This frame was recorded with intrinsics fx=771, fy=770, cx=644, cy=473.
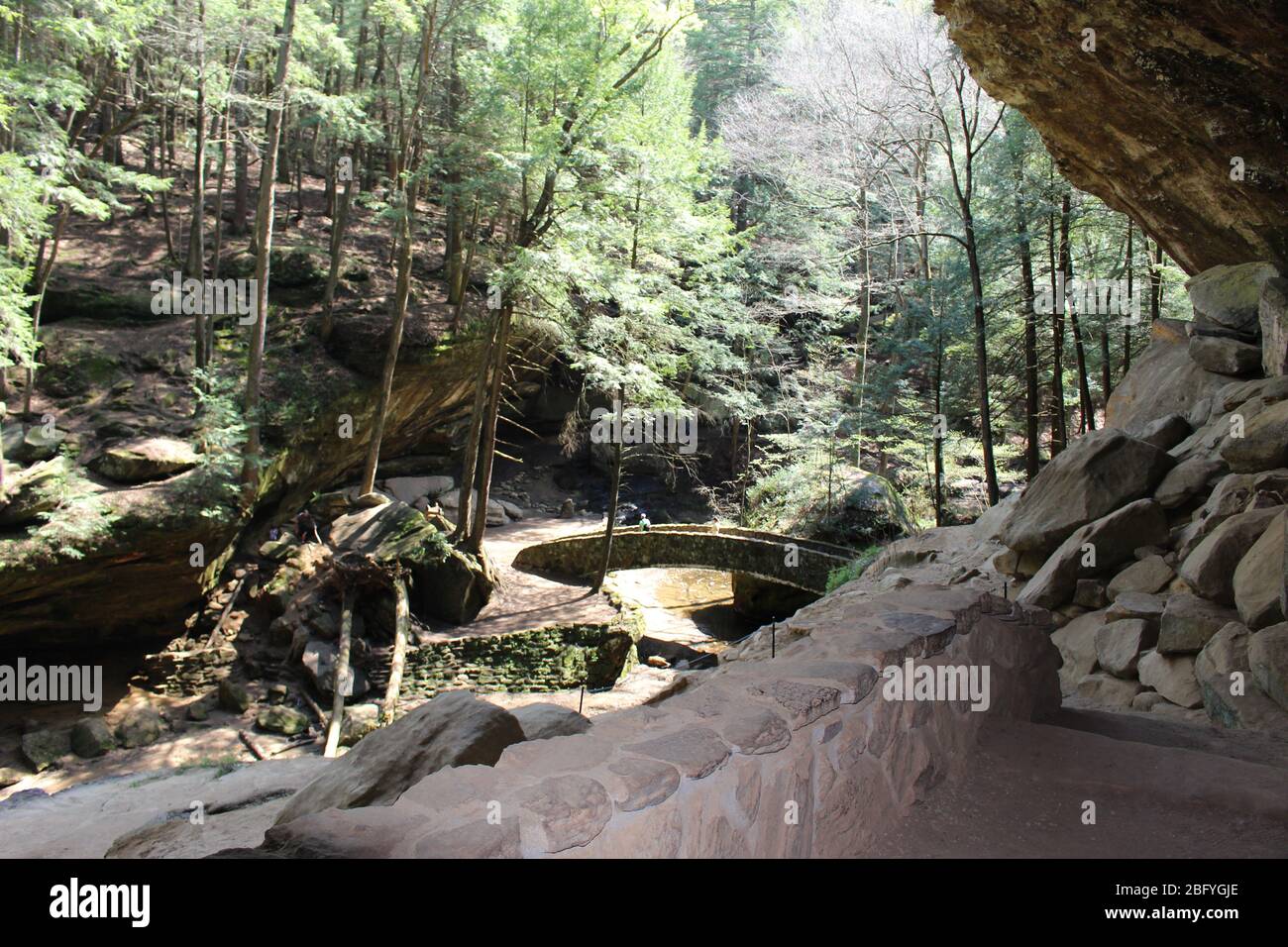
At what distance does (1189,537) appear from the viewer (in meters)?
6.28

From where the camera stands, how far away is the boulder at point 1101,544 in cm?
665

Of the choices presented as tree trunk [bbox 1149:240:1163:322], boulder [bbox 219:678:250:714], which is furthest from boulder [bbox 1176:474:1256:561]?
boulder [bbox 219:678:250:714]

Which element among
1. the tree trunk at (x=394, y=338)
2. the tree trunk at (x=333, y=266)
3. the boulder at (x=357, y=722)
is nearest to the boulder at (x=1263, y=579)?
the boulder at (x=357, y=722)

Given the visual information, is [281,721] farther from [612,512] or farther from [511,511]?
[511,511]

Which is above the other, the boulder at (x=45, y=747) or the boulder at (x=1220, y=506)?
the boulder at (x=1220, y=506)

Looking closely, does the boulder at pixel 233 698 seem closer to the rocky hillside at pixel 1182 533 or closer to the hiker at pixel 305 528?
the hiker at pixel 305 528

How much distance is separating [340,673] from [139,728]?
2.88 m

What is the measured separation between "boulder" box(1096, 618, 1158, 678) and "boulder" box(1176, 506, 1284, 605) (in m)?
0.48

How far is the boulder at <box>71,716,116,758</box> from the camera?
11.1m

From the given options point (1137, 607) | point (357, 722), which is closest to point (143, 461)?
point (357, 722)

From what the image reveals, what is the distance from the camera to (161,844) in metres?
3.69

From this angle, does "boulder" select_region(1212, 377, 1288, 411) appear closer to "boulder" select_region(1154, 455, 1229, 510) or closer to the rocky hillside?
the rocky hillside
